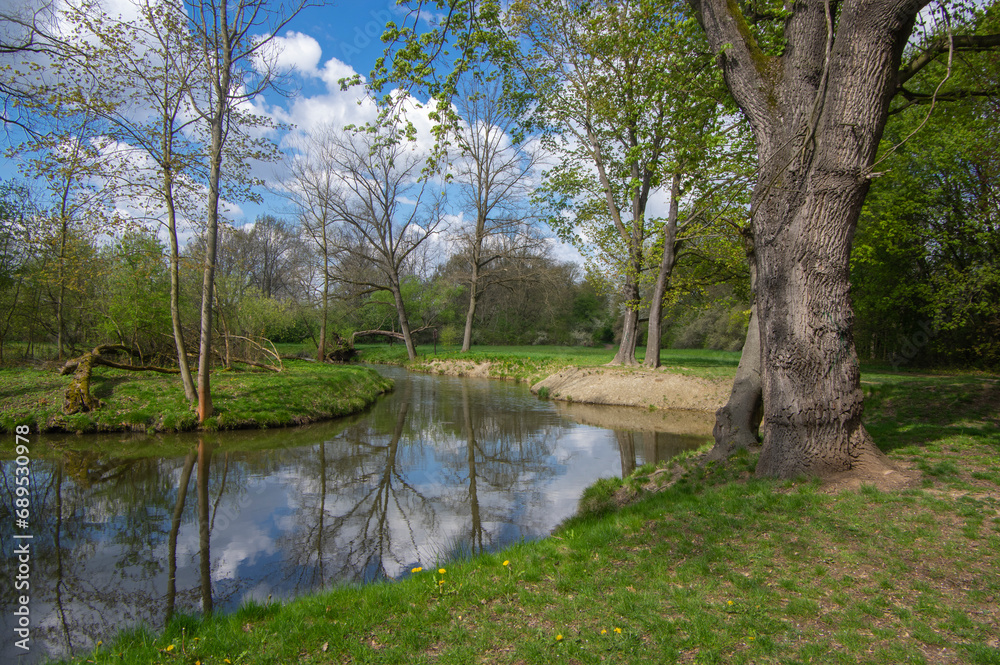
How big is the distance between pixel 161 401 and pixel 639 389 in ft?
45.0

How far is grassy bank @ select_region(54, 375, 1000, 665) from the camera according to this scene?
3.13 metres

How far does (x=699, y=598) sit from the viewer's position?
364 centimetres

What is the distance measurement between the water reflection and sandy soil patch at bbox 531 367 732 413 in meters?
4.29

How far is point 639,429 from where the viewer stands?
42.7 ft

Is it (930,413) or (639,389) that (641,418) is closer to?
(639,389)

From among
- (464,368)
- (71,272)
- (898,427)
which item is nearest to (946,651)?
(898,427)

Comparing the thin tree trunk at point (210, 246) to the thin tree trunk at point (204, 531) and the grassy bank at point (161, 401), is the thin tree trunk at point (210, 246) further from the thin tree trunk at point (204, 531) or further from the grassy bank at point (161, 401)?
the thin tree trunk at point (204, 531)

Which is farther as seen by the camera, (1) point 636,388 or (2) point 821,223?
(1) point 636,388

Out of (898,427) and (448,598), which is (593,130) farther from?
(448,598)

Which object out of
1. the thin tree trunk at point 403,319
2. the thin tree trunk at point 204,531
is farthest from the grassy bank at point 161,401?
the thin tree trunk at point 403,319

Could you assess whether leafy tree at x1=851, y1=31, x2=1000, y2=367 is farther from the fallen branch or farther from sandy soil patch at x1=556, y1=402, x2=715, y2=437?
the fallen branch

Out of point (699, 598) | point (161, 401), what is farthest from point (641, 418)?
point (161, 401)

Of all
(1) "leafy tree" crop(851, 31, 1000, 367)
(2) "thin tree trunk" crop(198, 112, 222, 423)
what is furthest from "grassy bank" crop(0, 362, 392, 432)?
(1) "leafy tree" crop(851, 31, 1000, 367)

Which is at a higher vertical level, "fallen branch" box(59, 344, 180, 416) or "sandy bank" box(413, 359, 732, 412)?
"fallen branch" box(59, 344, 180, 416)
